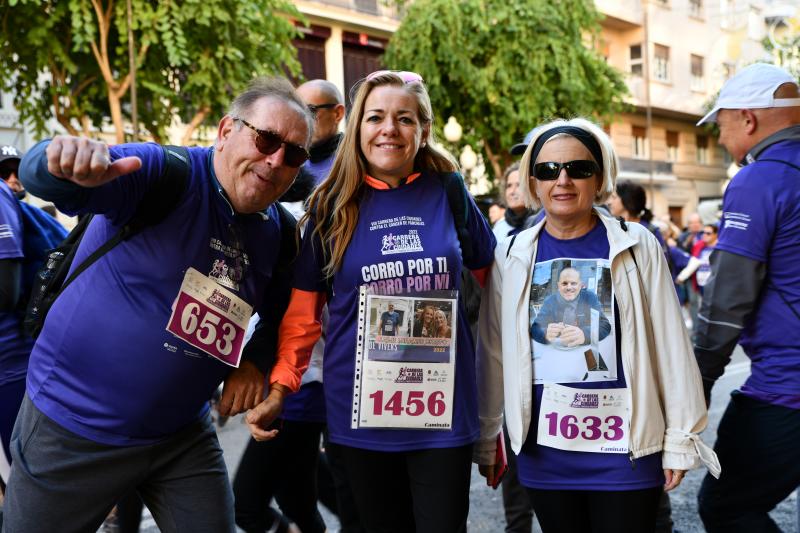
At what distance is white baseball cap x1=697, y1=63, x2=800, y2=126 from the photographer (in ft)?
9.77

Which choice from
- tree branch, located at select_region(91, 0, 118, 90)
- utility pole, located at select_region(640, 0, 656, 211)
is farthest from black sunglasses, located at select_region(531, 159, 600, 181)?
utility pole, located at select_region(640, 0, 656, 211)

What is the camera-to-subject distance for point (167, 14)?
10406 millimetres

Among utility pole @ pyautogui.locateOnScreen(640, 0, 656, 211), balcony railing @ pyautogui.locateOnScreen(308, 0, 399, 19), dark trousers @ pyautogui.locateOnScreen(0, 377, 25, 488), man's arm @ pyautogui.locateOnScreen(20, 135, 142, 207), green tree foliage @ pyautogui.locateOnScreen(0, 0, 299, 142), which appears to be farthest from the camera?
utility pole @ pyautogui.locateOnScreen(640, 0, 656, 211)

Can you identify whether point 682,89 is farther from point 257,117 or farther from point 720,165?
point 257,117

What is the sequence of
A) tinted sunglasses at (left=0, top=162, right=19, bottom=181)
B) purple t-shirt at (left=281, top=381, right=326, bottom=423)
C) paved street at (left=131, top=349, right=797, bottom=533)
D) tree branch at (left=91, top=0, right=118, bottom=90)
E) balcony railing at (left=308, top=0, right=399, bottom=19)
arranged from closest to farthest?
purple t-shirt at (left=281, top=381, right=326, bottom=423) < tinted sunglasses at (left=0, top=162, right=19, bottom=181) < paved street at (left=131, top=349, right=797, bottom=533) < tree branch at (left=91, top=0, right=118, bottom=90) < balcony railing at (left=308, top=0, right=399, bottom=19)

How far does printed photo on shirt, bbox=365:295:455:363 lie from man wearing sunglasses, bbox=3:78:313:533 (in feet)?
1.42

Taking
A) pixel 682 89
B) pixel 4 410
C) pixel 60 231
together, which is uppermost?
pixel 682 89

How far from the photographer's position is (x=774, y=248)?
2812 mm

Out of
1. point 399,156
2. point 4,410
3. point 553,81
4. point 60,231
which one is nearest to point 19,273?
point 60,231

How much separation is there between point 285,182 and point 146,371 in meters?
0.73

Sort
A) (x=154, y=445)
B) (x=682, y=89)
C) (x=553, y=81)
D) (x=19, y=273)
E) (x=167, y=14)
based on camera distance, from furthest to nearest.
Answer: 1. (x=682, y=89)
2. (x=553, y=81)
3. (x=167, y=14)
4. (x=19, y=273)
5. (x=154, y=445)

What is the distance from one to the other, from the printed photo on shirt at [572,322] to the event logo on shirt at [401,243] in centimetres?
42

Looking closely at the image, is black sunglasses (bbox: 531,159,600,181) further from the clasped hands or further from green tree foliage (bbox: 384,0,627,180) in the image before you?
green tree foliage (bbox: 384,0,627,180)

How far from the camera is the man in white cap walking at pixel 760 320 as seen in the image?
2.80 meters
